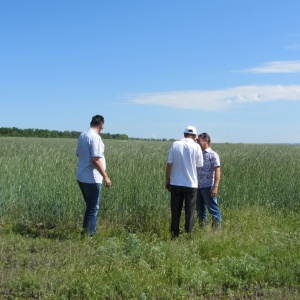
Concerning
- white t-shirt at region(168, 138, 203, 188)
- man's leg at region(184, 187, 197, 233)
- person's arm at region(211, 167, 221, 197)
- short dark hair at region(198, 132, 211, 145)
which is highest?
short dark hair at region(198, 132, 211, 145)

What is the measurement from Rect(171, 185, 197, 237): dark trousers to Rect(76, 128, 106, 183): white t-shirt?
122 centimetres

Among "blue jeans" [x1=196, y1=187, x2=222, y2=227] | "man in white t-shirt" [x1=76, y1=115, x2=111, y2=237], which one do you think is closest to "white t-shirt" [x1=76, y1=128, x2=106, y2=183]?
"man in white t-shirt" [x1=76, y1=115, x2=111, y2=237]

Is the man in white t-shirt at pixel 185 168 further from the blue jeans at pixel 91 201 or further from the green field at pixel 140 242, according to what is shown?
the blue jeans at pixel 91 201

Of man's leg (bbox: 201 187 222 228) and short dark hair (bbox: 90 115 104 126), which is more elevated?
short dark hair (bbox: 90 115 104 126)

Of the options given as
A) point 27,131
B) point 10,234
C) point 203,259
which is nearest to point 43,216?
point 10,234

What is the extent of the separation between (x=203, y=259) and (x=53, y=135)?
64.5 m

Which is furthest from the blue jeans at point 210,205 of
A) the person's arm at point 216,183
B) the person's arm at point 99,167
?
the person's arm at point 99,167

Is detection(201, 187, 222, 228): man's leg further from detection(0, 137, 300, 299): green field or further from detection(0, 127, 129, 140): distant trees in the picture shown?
detection(0, 127, 129, 140): distant trees

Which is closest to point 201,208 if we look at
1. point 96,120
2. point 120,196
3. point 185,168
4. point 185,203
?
point 185,203

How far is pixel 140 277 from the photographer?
15.5 ft

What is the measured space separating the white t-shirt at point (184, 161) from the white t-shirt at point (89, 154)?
113 centimetres

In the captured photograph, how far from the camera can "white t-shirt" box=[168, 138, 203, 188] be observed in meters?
6.63

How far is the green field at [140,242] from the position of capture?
4555mm

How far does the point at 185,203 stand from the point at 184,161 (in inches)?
26.9
